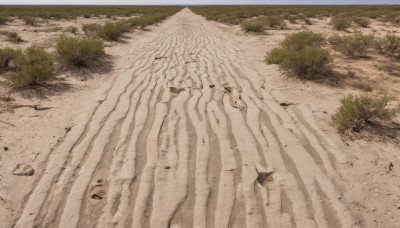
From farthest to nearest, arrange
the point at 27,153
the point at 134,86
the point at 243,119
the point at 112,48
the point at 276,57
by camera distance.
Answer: the point at 112,48
the point at 276,57
the point at 134,86
the point at 243,119
the point at 27,153

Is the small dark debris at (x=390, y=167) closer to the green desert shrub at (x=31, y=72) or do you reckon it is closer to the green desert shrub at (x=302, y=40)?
→ the green desert shrub at (x=31, y=72)

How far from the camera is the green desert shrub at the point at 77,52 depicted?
22.1 ft

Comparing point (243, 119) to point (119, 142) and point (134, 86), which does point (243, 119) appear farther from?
point (134, 86)

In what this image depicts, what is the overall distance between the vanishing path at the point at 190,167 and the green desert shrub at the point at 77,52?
7.33ft

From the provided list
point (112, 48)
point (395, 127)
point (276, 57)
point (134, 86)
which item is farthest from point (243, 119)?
point (112, 48)

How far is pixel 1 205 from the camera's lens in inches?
99.9

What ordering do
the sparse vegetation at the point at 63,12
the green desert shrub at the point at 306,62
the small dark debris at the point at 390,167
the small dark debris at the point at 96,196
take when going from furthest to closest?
the sparse vegetation at the point at 63,12 < the green desert shrub at the point at 306,62 < the small dark debris at the point at 390,167 < the small dark debris at the point at 96,196

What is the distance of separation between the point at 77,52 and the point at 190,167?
4.88 meters

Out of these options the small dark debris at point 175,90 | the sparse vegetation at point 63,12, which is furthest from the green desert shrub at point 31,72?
the sparse vegetation at point 63,12

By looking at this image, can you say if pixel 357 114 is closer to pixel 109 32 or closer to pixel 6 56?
pixel 6 56

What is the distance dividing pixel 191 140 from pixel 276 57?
4277 mm

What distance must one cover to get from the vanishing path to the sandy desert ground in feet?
0.04

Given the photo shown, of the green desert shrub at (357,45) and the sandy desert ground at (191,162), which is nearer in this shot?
the sandy desert ground at (191,162)

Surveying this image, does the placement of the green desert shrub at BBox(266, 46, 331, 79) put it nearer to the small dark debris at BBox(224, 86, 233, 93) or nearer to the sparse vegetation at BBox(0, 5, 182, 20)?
the small dark debris at BBox(224, 86, 233, 93)
